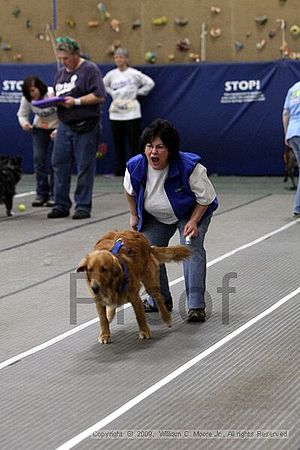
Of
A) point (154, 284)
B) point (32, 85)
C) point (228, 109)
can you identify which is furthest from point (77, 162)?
point (154, 284)

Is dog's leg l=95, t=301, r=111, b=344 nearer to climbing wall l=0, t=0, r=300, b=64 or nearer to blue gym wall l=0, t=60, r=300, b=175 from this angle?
blue gym wall l=0, t=60, r=300, b=175

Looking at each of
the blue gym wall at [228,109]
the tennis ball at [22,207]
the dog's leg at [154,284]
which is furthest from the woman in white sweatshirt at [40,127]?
the dog's leg at [154,284]

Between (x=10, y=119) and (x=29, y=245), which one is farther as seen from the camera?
(x=10, y=119)

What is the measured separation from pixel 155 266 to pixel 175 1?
10.5 m

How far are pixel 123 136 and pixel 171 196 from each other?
8053mm

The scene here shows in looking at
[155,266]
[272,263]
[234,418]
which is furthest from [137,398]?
[272,263]

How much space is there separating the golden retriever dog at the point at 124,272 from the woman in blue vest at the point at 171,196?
24 cm

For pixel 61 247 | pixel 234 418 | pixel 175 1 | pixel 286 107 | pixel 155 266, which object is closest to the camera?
pixel 234 418

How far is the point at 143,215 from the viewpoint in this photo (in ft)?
22.5

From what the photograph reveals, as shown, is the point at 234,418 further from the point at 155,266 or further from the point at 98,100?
the point at 98,100

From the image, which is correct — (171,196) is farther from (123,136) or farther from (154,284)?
(123,136)

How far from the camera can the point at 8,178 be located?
38.3 feet

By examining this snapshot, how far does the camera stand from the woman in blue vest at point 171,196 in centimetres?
655

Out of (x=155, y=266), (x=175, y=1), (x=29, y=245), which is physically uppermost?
(x=175, y=1)
